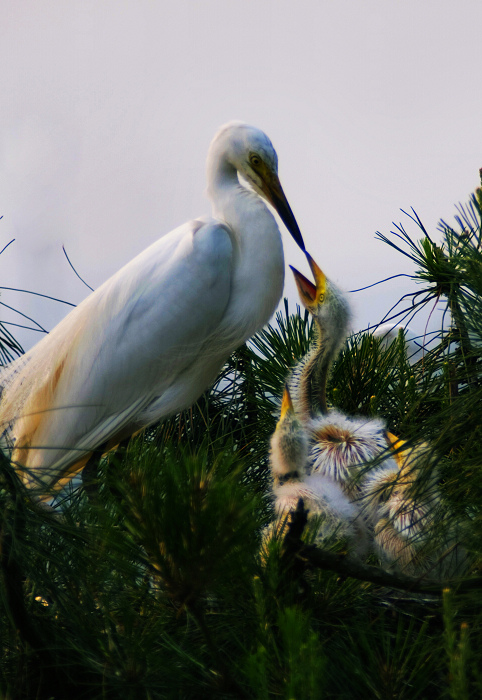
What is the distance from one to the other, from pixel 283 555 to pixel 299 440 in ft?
1.96

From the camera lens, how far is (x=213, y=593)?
55 centimetres

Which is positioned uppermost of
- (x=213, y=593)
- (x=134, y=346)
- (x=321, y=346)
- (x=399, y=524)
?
(x=321, y=346)

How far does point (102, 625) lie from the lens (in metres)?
0.57

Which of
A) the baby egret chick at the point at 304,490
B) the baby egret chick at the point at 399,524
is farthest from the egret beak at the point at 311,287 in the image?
the baby egret chick at the point at 399,524

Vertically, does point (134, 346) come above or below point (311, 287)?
below

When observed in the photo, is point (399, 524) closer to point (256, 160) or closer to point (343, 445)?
point (343, 445)

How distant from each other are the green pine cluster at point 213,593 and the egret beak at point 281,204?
2.84 ft

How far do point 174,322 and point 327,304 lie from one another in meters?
0.33

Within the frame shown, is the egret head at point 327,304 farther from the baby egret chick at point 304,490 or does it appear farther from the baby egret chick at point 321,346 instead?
the baby egret chick at point 304,490

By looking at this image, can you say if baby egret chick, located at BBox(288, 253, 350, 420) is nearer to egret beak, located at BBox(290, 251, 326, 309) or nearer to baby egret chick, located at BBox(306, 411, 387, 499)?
egret beak, located at BBox(290, 251, 326, 309)

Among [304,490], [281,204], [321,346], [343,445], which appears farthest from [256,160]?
[304,490]

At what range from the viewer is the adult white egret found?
1637mm

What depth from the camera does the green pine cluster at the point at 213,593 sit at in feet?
1.51

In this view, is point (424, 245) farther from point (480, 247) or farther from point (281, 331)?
point (480, 247)
